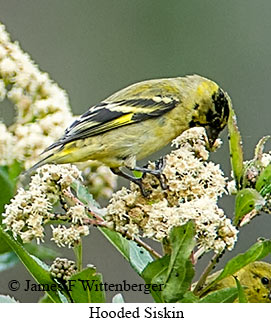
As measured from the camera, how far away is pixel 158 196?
119cm

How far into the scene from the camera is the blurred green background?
2.42 metres

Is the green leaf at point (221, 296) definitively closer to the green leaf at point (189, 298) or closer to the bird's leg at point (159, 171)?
the green leaf at point (189, 298)

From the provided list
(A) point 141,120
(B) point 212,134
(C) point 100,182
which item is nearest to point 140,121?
(A) point 141,120

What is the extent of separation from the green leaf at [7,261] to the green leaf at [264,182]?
563 mm

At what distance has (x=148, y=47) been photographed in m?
2.89

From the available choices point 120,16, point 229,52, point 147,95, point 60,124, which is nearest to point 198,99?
point 147,95

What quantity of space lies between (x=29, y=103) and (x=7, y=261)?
330 mm

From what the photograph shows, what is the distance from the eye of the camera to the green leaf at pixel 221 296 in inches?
42.4

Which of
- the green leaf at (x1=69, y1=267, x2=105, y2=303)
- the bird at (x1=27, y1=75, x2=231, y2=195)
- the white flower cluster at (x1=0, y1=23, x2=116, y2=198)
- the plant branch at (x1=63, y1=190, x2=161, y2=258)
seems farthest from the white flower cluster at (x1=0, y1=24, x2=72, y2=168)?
the green leaf at (x1=69, y1=267, x2=105, y2=303)

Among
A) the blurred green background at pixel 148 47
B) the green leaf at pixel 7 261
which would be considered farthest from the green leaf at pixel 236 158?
the blurred green background at pixel 148 47

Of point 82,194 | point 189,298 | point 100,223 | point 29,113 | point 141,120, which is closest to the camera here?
point 189,298

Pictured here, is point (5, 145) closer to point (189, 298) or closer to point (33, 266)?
point (33, 266)
